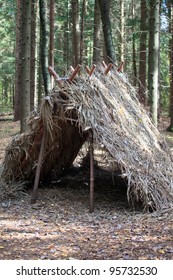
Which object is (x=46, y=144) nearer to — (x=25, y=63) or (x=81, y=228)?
(x=81, y=228)

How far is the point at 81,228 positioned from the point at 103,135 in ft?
5.13

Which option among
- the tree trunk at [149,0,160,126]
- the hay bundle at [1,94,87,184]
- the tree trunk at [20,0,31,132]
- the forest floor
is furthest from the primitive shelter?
the tree trunk at [20,0,31,132]

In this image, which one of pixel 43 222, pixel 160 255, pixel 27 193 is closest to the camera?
pixel 160 255

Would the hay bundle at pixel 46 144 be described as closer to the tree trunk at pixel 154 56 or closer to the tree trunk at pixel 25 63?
the tree trunk at pixel 154 56

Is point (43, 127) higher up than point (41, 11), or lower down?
lower down

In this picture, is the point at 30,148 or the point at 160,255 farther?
the point at 30,148

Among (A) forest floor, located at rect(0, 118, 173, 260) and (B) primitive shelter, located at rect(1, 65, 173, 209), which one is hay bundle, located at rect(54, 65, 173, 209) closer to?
(B) primitive shelter, located at rect(1, 65, 173, 209)

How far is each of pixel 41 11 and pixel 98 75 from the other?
4.37 metres

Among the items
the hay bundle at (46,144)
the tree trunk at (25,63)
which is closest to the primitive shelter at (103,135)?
the hay bundle at (46,144)

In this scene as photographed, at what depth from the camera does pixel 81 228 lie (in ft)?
17.8

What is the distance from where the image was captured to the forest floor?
14.3 feet

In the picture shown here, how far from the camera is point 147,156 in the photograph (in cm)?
643
